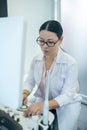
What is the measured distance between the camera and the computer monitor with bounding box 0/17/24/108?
2.20 ft

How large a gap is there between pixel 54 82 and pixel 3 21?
82 centimetres

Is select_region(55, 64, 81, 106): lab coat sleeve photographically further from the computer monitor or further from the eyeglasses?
the computer monitor

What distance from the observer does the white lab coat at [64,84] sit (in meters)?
1.40

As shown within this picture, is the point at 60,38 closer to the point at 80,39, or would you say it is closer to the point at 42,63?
the point at 42,63

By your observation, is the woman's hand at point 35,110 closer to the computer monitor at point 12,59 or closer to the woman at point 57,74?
the computer monitor at point 12,59

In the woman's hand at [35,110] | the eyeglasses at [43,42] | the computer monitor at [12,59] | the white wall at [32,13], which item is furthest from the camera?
the white wall at [32,13]

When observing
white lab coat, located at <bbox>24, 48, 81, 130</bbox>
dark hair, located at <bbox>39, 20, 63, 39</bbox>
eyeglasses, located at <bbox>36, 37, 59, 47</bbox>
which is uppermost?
dark hair, located at <bbox>39, 20, 63, 39</bbox>

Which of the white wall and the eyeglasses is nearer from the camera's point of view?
the eyeglasses

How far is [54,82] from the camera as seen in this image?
57.9 inches

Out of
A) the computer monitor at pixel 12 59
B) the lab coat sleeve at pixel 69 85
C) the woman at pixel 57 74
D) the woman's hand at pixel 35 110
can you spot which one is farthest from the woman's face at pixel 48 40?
the computer monitor at pixel 12 59

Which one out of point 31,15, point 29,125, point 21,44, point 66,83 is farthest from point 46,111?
point 31,15

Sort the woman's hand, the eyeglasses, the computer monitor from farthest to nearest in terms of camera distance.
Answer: the eyeglasses, the woman's hand, the computer monitor

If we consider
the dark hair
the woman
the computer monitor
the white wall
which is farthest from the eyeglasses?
the white wall

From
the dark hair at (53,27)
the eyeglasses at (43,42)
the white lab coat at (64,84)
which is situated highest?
the dark hair at (53,27)
